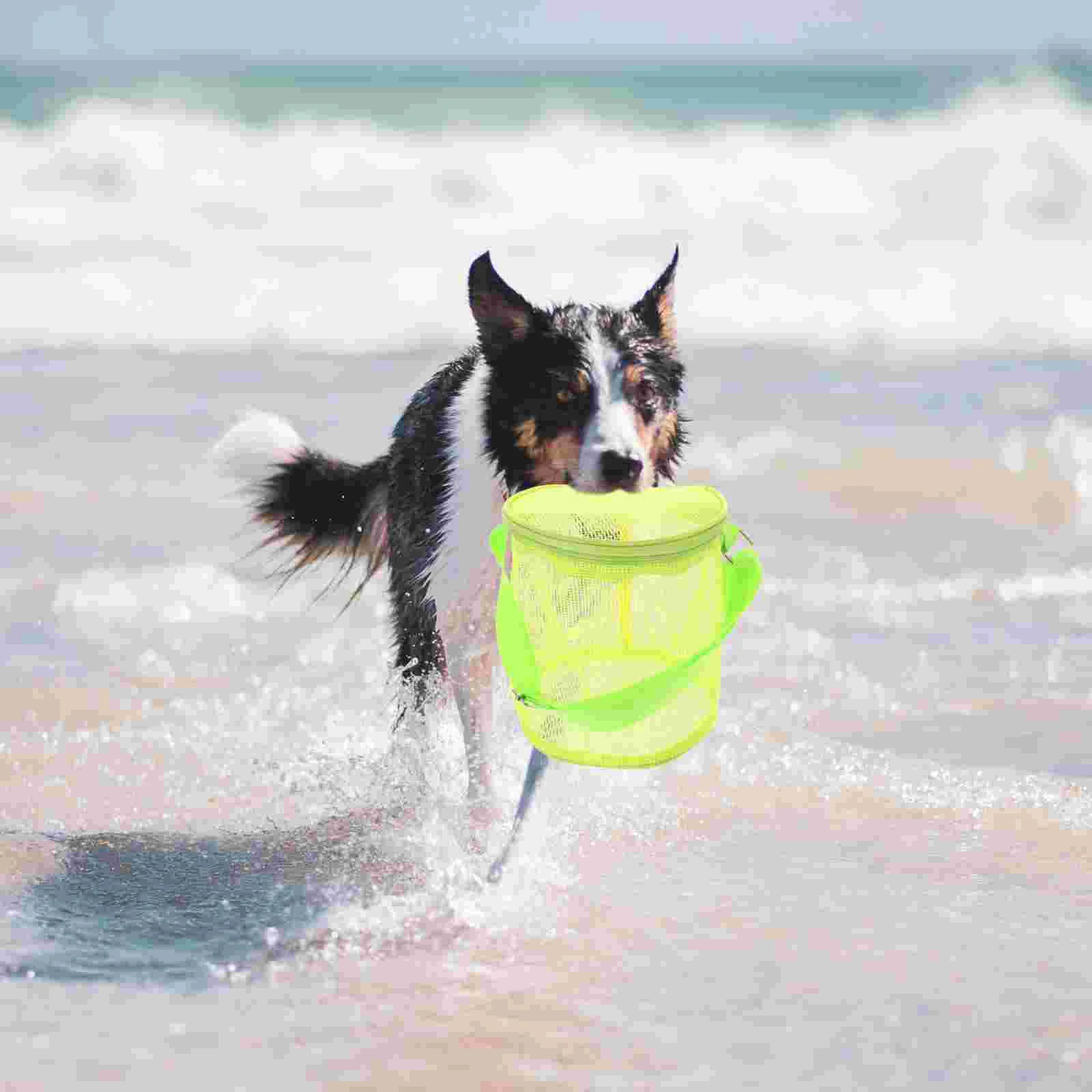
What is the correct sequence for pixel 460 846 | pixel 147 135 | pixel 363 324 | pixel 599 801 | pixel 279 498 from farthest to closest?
pixel 147 135 < pixel 363 324 < pixel 279 498 < pixel 599 801 < pixel 460 846

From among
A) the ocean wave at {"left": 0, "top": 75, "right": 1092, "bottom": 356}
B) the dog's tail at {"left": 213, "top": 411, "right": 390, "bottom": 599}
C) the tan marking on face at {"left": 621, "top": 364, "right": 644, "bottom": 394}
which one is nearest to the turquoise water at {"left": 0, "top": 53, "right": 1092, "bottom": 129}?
the ocean wave at {"left": 0, "top": 75, "right": 1092, "bottom": 356}

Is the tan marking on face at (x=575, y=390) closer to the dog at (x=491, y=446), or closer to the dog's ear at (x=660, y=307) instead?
the dog at (x=491, y=446)

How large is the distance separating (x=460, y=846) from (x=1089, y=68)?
76.0 ft

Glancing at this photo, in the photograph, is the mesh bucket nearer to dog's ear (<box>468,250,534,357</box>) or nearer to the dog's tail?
dog's ear (<box>468,250,534,357</box>)

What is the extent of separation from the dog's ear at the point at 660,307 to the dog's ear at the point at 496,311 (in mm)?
320

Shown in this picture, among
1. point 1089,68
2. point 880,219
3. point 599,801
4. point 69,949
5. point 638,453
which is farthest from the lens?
point 1089,68

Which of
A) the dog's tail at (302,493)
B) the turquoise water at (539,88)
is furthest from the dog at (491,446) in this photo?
the turquoise water at (539,88)

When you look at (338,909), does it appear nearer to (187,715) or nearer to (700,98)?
(187,715)

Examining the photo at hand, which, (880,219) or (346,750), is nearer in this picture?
(346,750)

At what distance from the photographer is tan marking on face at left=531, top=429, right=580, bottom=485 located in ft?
11.3

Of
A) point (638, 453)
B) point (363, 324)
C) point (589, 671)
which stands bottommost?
point (363, 324)

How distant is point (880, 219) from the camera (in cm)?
1972

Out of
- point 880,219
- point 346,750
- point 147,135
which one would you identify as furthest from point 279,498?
point 147,135

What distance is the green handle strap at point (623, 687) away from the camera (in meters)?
3.16
